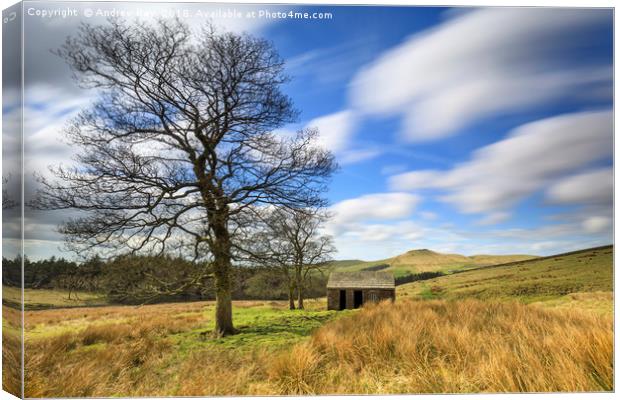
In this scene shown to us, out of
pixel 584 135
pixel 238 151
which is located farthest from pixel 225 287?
pixel 584 135

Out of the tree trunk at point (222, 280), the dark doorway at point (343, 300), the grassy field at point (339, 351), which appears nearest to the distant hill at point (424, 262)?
the grassy field at point (339, 351)

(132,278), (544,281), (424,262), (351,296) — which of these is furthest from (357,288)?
(132,278)

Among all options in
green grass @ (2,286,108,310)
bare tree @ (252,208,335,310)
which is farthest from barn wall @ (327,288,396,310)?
green grass @ (2,286,108,310)

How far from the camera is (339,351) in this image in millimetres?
4328

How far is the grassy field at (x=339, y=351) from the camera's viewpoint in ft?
13.5

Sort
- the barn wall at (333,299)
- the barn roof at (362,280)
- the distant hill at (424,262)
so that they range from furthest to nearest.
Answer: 1. the barn wall at (333,299)
2. the barn roof at (362,280)
3. the distant hill at (424,262)

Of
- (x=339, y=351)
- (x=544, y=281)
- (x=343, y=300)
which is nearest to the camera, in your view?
(x=339, y=351)

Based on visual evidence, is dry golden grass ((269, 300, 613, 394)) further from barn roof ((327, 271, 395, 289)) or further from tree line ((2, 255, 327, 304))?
barn roof ((327, 271, 395, 289))

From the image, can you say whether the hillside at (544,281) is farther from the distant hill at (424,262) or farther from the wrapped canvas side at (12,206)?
the wrapped canvas side at (12,206)

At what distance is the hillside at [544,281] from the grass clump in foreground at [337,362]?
1.48 ft

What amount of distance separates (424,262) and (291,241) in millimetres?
2391

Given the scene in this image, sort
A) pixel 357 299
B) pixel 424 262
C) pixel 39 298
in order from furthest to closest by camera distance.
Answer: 1. pixel 357 299
2. pixel 424 262
3. pixel 39 298

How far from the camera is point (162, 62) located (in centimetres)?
451

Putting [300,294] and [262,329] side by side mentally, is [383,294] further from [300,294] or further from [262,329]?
[262,329]
